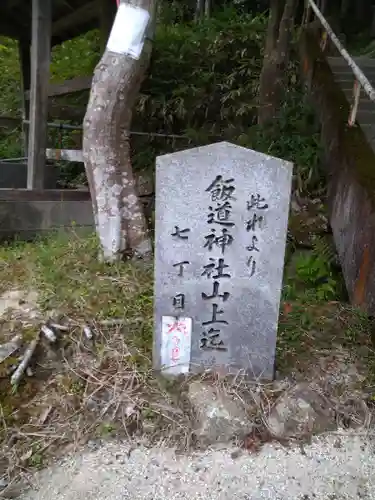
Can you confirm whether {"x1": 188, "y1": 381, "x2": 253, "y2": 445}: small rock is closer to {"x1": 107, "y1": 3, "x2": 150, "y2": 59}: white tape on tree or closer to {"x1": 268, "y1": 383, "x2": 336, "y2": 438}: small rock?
{"x1": 268, "y1": 383, "x2": 336, "y2": 438}: small rock

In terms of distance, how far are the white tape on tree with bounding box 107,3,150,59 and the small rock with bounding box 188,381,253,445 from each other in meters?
2.69

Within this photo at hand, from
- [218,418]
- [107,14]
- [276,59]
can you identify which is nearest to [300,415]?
[218,418]

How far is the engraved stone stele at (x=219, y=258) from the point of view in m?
2.70

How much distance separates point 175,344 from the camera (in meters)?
2.95

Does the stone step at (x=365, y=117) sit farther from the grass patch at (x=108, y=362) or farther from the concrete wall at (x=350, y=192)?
the grass patch at (x=108, y=362)

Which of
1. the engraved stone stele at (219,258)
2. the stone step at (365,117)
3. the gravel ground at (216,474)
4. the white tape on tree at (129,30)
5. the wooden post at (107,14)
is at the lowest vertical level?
the gravel ground at (216,474)

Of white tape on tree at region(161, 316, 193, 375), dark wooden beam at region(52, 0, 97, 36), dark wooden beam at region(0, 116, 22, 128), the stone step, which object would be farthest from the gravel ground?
dark wooden beam at region(0, 116, 22, 128)

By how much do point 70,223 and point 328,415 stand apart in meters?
3.56

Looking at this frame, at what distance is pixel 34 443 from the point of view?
8.76ft

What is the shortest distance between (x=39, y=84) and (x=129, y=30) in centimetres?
209

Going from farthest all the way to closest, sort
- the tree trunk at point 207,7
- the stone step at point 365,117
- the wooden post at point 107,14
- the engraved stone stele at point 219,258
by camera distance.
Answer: the tree trunk at point 207,7
the wooden post at point 107,14
the stone step at point 365,117
the engraved stone stele at point 219,258

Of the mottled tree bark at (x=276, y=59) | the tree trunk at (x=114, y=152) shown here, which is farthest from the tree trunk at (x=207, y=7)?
the tree trunk at (x=114, y=152)

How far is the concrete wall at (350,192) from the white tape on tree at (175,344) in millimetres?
1431

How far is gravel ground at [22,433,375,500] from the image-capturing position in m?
2.46
